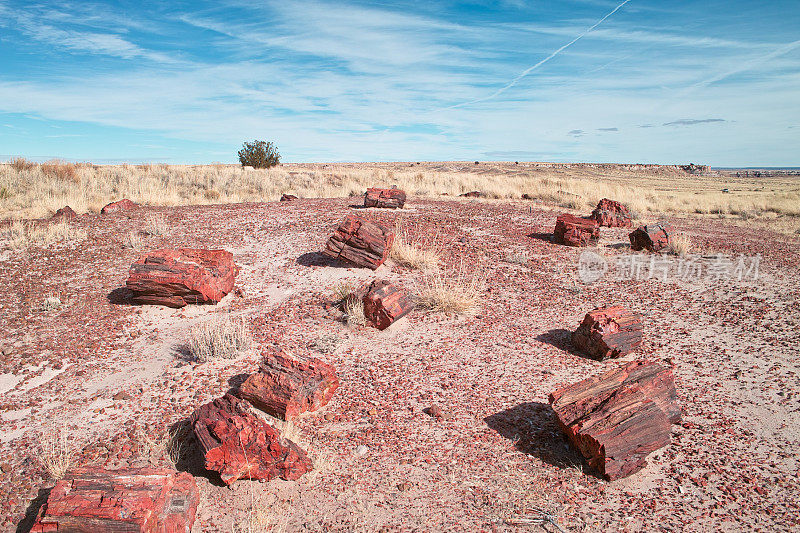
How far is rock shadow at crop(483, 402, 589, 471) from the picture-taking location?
14.7 feet

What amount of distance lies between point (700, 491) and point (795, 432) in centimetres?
160

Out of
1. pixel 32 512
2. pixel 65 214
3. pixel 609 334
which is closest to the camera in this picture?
pixel 32 512

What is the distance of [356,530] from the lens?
11.7ft

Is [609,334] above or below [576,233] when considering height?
below

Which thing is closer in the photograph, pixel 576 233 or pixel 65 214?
pixel 576 233

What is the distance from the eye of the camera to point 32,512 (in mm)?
3674

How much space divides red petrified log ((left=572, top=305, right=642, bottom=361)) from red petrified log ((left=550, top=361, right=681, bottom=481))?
1.29 meters

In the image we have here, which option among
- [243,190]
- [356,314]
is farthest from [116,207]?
[356,314]

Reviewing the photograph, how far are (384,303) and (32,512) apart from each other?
4.34m

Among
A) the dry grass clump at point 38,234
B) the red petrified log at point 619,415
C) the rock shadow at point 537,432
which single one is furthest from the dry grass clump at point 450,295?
the dry grass clump at point 38,234

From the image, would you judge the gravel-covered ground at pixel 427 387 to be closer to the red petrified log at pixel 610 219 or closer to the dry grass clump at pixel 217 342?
the dry grass clump at pixel 217 342

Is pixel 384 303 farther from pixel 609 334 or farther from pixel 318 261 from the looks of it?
pixel 609 334

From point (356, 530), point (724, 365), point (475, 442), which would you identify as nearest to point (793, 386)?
point (724, 365)

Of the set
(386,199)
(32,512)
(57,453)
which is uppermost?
(386,199)
